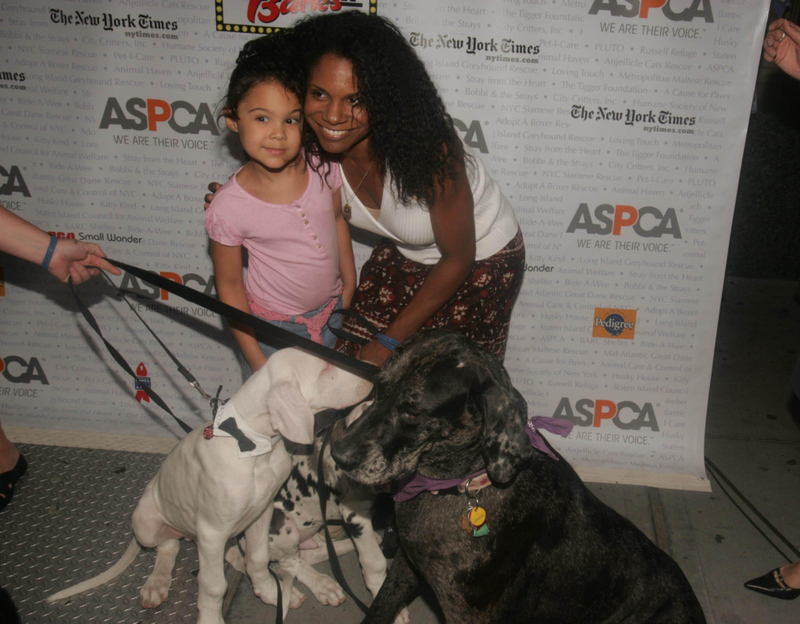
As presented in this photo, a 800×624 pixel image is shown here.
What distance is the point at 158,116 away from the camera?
3.33 metres

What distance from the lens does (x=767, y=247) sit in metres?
6.18

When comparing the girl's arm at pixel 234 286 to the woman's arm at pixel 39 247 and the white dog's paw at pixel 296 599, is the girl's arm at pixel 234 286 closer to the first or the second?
the woman's arm at pixel 39 247

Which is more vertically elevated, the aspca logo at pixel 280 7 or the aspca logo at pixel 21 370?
the aspca logo at pixel 280 7

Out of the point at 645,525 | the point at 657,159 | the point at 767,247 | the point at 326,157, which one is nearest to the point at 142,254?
the point at 326,157

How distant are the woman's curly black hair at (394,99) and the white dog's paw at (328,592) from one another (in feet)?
5.91

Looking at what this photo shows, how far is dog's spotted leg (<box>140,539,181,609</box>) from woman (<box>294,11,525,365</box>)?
1252 mm

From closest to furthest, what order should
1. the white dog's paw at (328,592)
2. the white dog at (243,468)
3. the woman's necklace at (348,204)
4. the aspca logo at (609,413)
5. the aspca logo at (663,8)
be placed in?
the white dog at (243,468) < the woman's necklace at (348,204) < the white dog's paw at (328,592) < the aspca logo at (663,8) < the aspca logo at (609,413)

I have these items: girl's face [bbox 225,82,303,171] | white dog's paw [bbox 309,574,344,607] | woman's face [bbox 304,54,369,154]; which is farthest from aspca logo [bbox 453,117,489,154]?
white dog's paw [bbox 309,574,344,607]

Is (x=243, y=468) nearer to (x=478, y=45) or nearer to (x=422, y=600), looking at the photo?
(x=422, y=600)

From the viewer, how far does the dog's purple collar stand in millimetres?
2090

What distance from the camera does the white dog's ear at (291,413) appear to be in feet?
6.51

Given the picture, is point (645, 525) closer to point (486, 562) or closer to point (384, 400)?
point (486, 562)

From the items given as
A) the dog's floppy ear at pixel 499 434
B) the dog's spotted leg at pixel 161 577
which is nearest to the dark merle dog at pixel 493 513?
the dog's floppy ear at pixel 499 434

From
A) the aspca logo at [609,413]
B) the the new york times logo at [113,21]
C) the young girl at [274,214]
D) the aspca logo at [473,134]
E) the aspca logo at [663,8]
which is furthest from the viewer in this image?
the aspca logo at [609,413]
